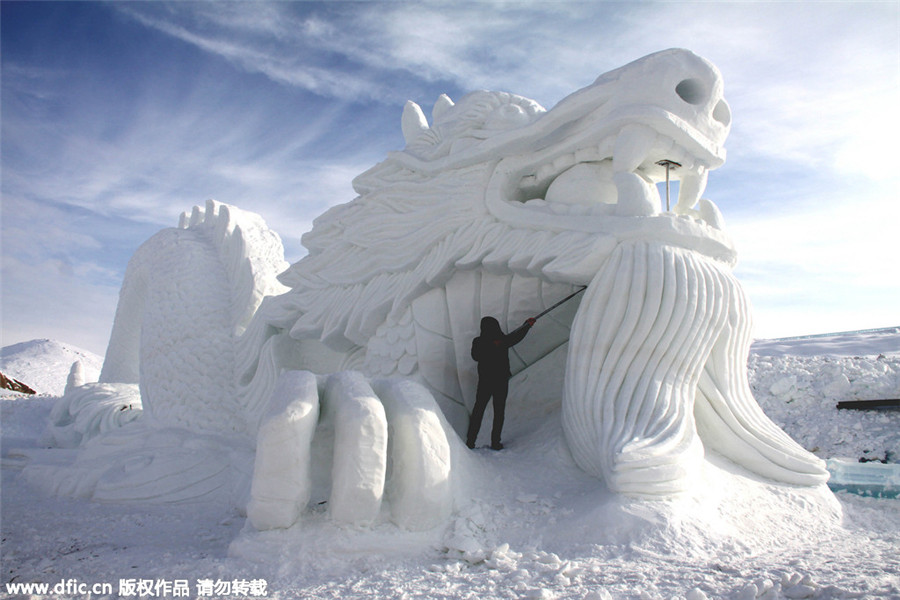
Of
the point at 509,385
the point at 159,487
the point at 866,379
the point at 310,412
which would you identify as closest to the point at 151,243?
the point at 159,487

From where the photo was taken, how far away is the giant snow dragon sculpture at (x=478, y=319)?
2.20 metres

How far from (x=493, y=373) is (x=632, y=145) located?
1212 mm

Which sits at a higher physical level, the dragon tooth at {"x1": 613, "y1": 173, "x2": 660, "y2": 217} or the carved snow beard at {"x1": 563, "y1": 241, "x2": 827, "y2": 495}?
the dragon tooth at {"x1": 613, "y1": 173, "x2": 660, "y2": 217}

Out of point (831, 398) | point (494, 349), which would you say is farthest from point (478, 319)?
point (831, 398)

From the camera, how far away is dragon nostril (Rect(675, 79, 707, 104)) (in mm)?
3002

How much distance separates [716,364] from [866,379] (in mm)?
3587

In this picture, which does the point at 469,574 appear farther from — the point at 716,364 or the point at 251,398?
the point at 251,398

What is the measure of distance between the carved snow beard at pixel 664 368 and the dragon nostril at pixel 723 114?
79 centimetres

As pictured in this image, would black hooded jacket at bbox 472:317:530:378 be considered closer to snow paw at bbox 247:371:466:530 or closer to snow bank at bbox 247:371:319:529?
snow paw at bbox 247:371:466:530

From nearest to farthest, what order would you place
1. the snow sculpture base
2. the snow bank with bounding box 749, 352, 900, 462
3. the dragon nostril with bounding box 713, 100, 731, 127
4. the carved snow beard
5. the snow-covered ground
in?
the snow-covered ground → the snow sculpture base → the carved snow beard → the dragon nostril with bounding box 713, 100, 731, 127 → the snow bank with bounding box 749, 352, 900, 462

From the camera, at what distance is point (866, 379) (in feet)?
18.0

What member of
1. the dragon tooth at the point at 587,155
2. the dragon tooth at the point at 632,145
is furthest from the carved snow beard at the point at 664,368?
the dragon tooth at the point at 587,155

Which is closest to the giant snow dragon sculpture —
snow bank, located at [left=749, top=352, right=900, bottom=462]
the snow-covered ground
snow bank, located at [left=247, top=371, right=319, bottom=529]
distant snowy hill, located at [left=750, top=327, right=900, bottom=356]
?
snow bank, located at [left=247, top=371, right=319, bottom=529]

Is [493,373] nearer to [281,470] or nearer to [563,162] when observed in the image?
[563,162]
